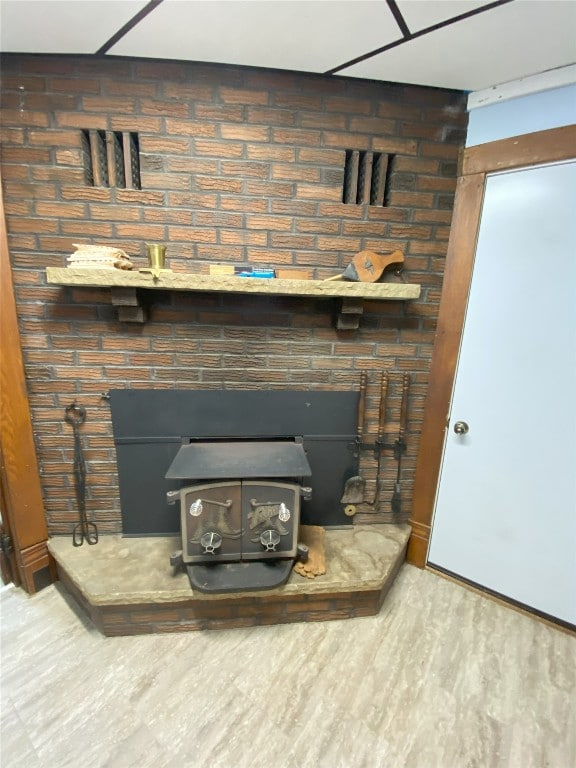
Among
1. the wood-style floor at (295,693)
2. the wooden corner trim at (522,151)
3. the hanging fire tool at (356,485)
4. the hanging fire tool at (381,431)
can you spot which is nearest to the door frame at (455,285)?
the wooden corner trim at (522,151)

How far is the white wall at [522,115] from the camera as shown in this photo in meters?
1.34

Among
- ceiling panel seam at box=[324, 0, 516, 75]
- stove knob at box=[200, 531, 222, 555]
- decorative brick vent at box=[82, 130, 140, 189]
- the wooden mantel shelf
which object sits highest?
ceiling panel seam at box=[324, 0, 516, 75]

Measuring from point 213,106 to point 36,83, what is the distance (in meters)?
0.69

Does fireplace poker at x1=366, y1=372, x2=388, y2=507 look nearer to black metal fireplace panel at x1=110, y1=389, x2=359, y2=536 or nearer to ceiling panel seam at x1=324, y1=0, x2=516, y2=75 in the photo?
black metal fireplace panel at x1=110, y1=389, x2=359, y2=536

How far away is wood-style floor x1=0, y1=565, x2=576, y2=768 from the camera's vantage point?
114 cm

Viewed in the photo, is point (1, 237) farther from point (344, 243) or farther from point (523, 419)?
point (523, 419)

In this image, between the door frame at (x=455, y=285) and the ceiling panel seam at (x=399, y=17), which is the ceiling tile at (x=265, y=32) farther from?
the door frame at (x=455, y=285)

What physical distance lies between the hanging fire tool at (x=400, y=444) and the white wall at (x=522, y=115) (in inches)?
43.5

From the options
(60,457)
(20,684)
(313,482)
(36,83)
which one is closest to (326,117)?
(36,83)

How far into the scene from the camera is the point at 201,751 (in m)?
1.13

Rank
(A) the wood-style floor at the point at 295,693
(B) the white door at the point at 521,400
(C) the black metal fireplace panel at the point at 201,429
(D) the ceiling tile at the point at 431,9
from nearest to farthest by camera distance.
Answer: (D) the ceiling tile at the point at 431,9 → (A) the wood-style floor at the point at 295,693 → (B) the white door at the point at 521,400 → (C) the black metal fireplace panel at the point at 201,429

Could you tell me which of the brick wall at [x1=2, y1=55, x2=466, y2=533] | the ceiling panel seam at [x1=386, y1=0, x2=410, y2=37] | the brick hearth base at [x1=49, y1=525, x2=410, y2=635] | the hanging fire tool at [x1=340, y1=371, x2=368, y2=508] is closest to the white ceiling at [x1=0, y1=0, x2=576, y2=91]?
the ceiling panel seam at [x1=386, y1=0, x2=410, y2=37]

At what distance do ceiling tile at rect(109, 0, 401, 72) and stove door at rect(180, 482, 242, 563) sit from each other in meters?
1.64

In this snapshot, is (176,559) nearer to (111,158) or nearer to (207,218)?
(207,218)
